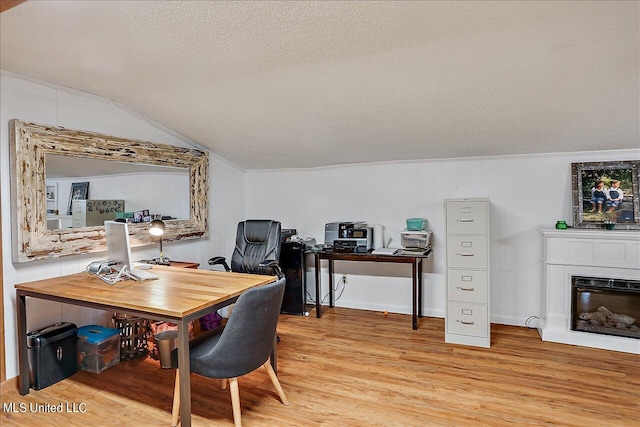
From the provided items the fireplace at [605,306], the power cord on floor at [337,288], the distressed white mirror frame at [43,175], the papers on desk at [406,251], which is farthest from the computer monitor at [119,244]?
the fireplace at [605,306]

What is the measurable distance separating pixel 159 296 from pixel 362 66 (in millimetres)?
1977

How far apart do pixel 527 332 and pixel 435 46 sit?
2874 millimetres

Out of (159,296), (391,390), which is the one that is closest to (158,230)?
(159,296)

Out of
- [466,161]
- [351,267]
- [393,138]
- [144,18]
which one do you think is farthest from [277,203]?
[144,18]

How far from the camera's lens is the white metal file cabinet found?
331cm

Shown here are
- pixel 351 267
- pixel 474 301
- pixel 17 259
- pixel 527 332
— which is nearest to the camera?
pixel 17 259

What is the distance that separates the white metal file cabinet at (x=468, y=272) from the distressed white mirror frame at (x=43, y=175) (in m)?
2.90

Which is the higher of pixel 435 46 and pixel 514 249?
pixel 435 46

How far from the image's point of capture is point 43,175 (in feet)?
8.90

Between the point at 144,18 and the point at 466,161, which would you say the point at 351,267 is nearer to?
the point at 466,161

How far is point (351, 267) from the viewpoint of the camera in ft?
14.8

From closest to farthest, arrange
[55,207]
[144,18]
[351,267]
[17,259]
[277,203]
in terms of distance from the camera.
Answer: [144,18], [17,259], [55,207], [351,267], [277,203]

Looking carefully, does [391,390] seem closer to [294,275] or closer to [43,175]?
[294,275]

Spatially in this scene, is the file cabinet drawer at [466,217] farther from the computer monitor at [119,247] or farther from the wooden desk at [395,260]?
the computer monitor at [119,247]
